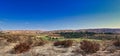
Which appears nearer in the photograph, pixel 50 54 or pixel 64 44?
pixel 50 54

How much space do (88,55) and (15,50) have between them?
5.48 meters

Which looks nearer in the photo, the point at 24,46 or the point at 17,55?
the point at 17,55

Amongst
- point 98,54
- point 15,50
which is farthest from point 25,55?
point 98,54

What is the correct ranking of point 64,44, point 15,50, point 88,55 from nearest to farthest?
point 88,55 < point 15,50 < point 64,44

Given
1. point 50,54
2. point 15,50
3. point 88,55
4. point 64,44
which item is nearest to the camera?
point 88,55

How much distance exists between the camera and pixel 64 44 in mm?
18875

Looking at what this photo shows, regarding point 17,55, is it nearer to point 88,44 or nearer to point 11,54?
point 11,54

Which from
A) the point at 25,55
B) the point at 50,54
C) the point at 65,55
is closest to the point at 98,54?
the point at 65,55

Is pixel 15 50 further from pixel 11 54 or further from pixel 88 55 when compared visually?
pixel 88 55

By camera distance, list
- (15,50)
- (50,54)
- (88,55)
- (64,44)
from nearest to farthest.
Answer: (88,55), (50,54), (15,50), (64,44)

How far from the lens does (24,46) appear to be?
15844mm

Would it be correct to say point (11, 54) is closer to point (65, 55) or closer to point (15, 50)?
point (15, 50)

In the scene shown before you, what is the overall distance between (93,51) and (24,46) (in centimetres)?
513

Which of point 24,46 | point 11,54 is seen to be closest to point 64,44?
point 24,46
